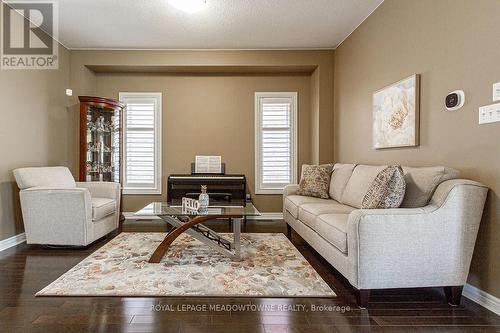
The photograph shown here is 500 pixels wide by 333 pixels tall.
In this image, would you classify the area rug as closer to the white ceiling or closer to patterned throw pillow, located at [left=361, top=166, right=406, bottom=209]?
patterned throw pillow, located at [left=361, top=166, right=406, bottom=209]

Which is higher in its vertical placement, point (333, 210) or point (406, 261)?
point (333, 210)

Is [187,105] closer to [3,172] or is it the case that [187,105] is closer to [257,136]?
[257,136]

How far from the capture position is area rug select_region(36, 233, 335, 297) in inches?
88.7

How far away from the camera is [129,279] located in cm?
246

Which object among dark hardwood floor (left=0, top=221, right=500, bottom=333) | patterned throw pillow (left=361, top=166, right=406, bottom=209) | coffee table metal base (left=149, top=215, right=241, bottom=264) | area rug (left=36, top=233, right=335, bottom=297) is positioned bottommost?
dark hardwood floor (left=0, top=221, right=500, bottom=333)

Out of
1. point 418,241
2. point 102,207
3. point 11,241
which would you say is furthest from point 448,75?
point 11,241

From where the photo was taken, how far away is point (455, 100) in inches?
89.9

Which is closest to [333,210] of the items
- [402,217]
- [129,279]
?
[402,217]

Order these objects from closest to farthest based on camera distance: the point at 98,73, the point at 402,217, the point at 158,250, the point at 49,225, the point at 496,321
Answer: the point at 496,321 < the point at 402,217 < the point at 158,250 < the point at 49,225 < the point at 98,73

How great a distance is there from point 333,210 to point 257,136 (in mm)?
2555

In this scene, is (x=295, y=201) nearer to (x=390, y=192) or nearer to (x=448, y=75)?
(x=390, y=192)

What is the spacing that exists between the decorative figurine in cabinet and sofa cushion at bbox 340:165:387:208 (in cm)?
356

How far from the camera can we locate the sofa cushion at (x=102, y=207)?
3409 mm

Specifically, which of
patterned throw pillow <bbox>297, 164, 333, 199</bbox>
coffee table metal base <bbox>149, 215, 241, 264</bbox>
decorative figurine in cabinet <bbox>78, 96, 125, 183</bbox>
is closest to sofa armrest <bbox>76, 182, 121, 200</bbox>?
decorative figurine in cabinet <bbox>78, 96, 125, 183</bbox>
